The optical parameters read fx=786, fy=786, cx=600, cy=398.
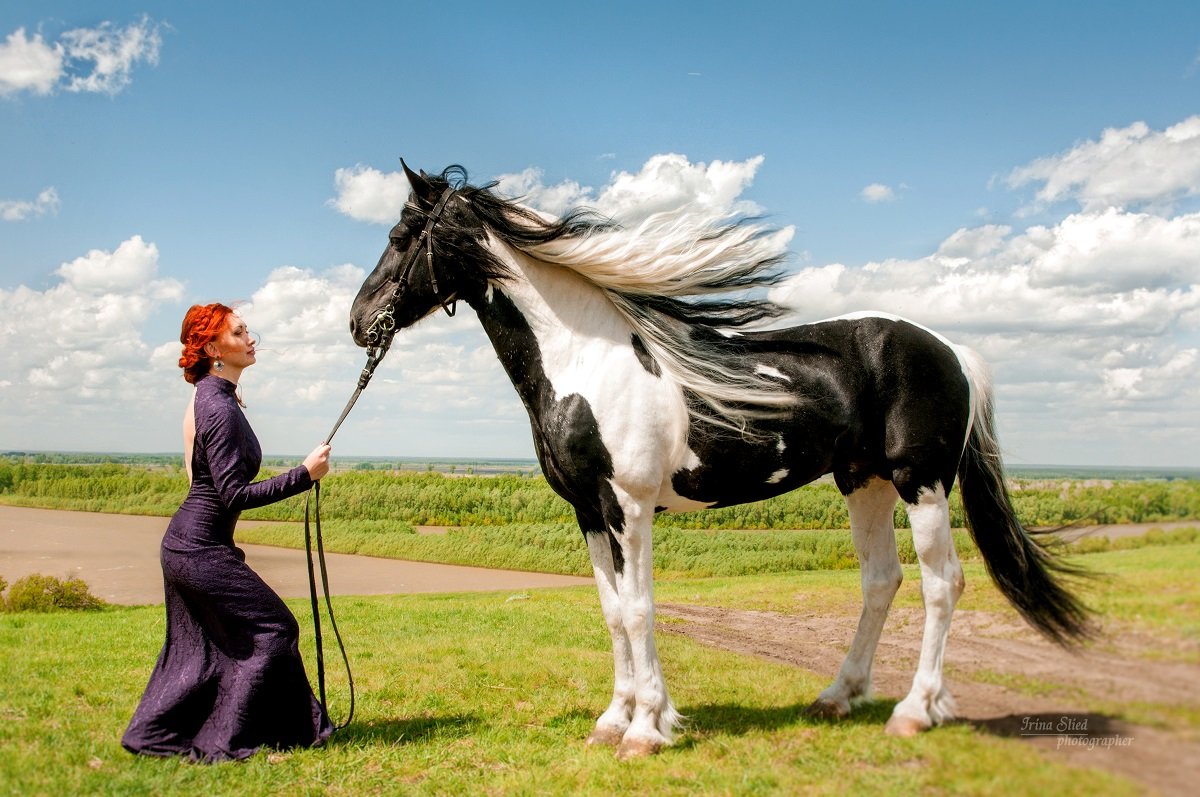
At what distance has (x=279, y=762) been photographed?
13.6 feet

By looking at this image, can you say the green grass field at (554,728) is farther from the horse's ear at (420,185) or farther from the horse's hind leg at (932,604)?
the horse's ear at (420,185)

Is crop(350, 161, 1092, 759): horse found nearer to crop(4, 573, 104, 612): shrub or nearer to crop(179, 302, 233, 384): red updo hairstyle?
crop(179, 302, 233, 384): red updo hairstyle

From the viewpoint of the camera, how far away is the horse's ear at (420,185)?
4.32m

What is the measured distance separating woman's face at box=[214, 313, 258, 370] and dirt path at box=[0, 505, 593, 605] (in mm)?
12724

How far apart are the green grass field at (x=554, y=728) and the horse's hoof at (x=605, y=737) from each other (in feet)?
0.28

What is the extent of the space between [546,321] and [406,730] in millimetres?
2652

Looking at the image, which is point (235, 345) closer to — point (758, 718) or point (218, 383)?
point (218, 383)

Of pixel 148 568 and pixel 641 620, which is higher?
pixel 641 620

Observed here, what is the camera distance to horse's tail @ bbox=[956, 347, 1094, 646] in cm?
304

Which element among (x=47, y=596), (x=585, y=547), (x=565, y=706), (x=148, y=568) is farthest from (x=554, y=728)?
(x=148, y=568)

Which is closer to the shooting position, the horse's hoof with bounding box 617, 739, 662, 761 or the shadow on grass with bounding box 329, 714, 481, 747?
the horse's hoof with bounding box 617, 739, 662, 761

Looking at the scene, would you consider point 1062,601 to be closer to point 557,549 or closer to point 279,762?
point 279,762

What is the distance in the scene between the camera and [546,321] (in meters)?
4.29

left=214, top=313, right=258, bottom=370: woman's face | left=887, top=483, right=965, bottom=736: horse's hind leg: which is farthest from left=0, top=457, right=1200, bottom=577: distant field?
left=214, top=313, right=258, bottom=370: woman's face
